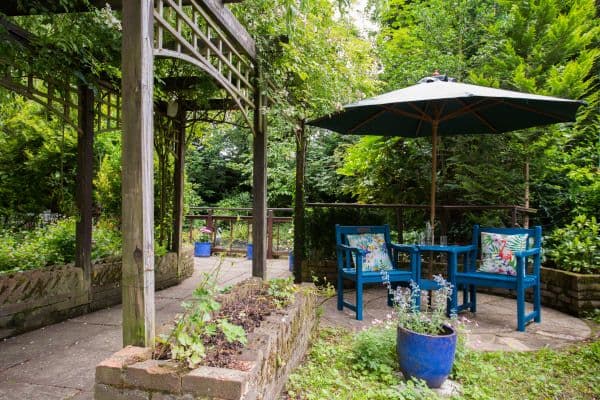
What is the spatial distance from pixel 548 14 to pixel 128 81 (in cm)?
562

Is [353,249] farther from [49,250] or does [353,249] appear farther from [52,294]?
[49,250]

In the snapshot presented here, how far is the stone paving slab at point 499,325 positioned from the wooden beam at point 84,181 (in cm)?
218

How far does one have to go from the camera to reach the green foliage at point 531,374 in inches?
88.3

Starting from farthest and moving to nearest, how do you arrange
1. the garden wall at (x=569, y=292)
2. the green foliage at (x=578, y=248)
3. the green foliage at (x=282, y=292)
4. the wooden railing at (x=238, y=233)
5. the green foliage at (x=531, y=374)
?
the wooden railing at (x=238, y=233), the green foliage at (x=578, y=248), the garden wall at (x=569, y=292), the green foliage at (x=282, y=292), the green foliage at (x=531, y=374)

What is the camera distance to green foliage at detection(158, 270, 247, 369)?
156cm

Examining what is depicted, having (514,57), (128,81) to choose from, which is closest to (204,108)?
(128,81)

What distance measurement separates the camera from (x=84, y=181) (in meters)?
3.47

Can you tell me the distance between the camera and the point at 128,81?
1693mm

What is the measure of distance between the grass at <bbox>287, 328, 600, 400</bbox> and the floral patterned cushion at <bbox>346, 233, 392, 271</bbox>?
1099mm

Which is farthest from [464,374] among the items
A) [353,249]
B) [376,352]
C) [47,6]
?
[47,6]

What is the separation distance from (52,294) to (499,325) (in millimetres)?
3744

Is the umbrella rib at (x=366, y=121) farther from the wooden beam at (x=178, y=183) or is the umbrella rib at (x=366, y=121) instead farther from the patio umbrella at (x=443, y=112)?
the wooden beam at (x=178, y=183)

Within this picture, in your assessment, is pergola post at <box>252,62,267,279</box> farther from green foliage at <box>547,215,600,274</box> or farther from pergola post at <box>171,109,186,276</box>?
green foliage at <box>547,215,600,274</box>

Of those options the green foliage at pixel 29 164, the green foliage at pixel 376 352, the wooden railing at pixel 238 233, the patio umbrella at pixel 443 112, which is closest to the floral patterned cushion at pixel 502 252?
the patio umbrella at pixel 443 112
